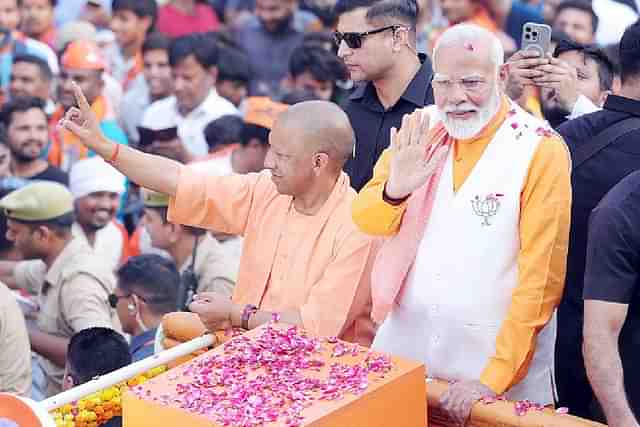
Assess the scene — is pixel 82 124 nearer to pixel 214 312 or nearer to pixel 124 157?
pixel 124 157

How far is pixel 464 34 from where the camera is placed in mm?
3816

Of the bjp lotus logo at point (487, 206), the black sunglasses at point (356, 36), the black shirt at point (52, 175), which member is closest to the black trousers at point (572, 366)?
the bjp lotus logo at point (487, 206)

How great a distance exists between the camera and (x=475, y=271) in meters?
3.82

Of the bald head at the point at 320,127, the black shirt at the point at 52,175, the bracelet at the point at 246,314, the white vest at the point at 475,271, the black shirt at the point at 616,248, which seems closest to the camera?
the black shirt at the point at 616,248

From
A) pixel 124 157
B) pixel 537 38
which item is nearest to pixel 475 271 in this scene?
pixel 537 38

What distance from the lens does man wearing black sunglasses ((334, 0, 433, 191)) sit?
5152 mm

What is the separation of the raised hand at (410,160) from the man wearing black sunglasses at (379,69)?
1.35 metres

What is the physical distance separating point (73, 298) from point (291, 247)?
8.76 ft

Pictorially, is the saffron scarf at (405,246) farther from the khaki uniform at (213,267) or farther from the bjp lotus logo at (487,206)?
the khaki uniform at (213,267)

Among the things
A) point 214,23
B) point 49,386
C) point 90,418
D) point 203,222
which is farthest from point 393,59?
point 214,23

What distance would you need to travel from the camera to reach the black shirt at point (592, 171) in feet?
13.4

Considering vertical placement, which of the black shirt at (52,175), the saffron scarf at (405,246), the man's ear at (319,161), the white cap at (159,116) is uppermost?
the man's ear at (319,161)

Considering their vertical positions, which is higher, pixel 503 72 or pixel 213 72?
pixel 503 72

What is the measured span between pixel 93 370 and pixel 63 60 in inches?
210
